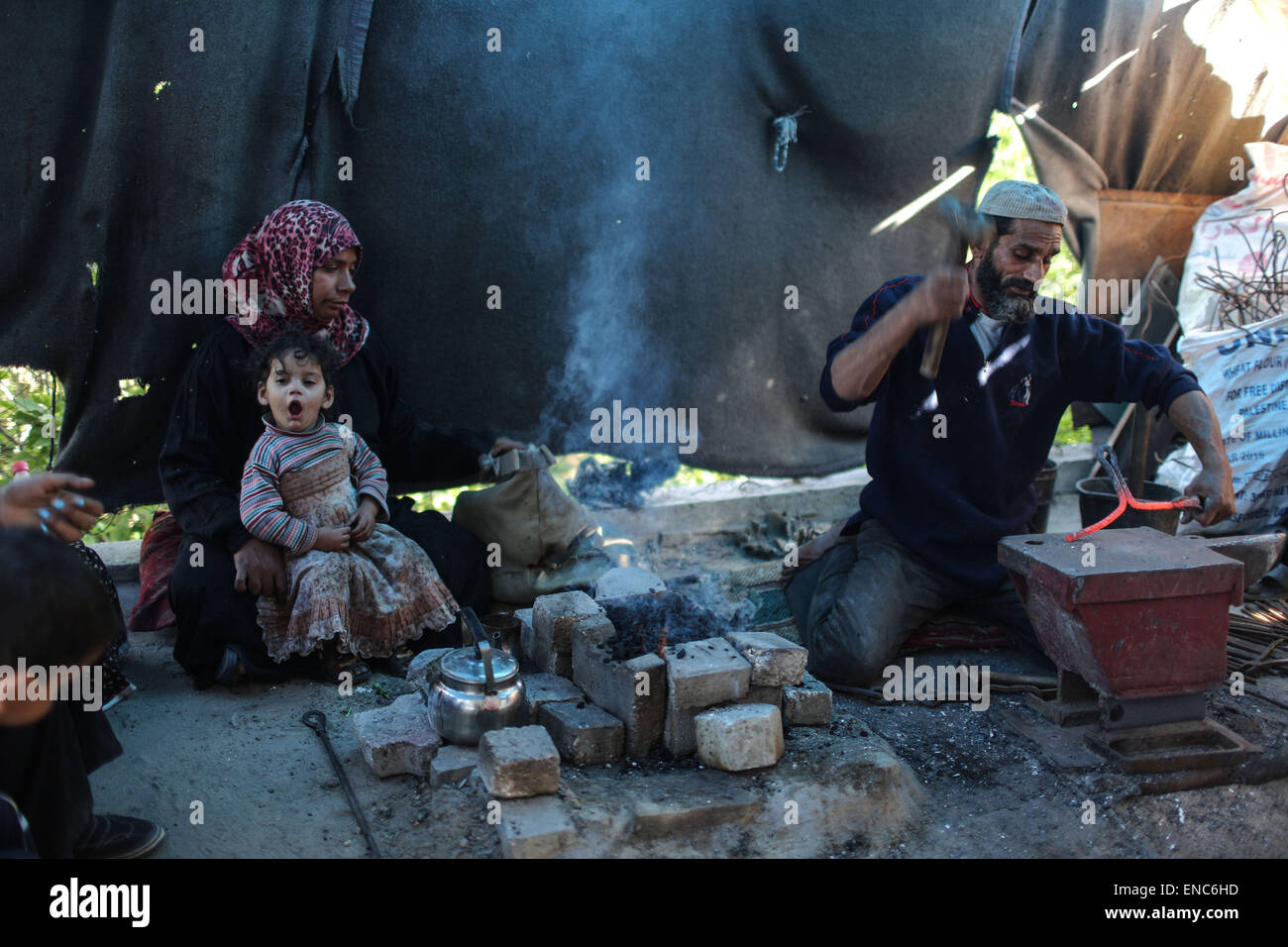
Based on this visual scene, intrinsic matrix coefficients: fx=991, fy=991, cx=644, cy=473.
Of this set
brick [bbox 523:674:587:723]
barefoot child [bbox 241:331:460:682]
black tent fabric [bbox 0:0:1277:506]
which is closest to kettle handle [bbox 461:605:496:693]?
brick [bbox 523:674:587:723]

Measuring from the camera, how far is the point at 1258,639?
3.94 m

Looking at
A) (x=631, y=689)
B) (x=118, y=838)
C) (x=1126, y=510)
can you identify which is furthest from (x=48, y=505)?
(x=1126, y=510)

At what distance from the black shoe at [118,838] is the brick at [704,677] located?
1369 millimetres

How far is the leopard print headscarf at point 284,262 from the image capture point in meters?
3.63

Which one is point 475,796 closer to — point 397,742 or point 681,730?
point 397,742

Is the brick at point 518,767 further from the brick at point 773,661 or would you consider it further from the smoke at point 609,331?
the smoke at point 609,331

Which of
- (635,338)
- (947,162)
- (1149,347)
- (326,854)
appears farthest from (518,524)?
(947,162)

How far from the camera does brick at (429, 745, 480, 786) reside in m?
2.69

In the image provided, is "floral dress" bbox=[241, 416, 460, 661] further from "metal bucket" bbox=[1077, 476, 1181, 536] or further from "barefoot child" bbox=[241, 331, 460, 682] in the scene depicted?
"metal bucket" bbox=[1077, 476, 1181, 536]

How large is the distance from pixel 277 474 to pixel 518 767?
1549mm

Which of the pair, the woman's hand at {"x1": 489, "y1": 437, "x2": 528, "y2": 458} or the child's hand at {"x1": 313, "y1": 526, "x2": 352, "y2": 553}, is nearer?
the child's hand at {"x1": 313, "y1": 526, "x2": 352, "y2": 553}

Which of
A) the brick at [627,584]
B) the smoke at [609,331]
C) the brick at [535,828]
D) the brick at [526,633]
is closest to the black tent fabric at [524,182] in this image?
the smoke at [609,331]

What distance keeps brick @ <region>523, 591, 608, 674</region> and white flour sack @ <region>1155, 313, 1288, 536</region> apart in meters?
3.36

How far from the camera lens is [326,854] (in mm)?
2492
